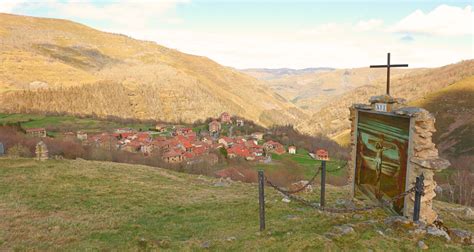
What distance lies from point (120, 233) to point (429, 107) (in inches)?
5658

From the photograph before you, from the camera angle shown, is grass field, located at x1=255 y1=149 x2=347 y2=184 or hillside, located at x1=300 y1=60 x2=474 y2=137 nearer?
grass field, located at x1=255 y1=149 x2=347 y2=184

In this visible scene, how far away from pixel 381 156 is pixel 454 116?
12594cm

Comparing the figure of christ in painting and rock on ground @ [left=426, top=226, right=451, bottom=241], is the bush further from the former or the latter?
rock on ground @ [left=426, top=226, right=451, bottom=241]

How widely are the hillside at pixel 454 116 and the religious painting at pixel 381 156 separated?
9871cm

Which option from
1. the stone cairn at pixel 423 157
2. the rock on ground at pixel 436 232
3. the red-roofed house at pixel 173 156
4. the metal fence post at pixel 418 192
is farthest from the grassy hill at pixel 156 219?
the red-roofed house at pixel 173 156

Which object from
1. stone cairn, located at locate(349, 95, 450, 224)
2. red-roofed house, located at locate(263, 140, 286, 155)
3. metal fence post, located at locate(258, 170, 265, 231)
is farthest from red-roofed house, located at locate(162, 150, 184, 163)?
stone cairn, located at locate(349, 95, 450, 224)

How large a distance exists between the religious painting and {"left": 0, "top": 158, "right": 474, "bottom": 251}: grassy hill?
1131 millimetres

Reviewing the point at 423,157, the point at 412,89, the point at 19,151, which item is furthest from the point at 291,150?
the point at 412,89

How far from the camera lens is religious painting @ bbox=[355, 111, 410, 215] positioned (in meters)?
11.9

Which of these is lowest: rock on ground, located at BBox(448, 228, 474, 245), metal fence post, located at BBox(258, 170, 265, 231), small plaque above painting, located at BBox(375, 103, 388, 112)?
rock on ground, located at BBox(448, 228, 474, 245)

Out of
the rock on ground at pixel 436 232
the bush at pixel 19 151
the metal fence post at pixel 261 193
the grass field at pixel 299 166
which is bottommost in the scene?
the grass field at pixel 299 166

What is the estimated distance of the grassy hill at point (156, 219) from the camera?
1040 cm

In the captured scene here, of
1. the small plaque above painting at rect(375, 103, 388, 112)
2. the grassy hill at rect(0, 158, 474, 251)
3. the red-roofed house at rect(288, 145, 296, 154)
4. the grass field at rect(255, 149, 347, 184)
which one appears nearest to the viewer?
the grassy hill at rect(0, 158, 474, 251)

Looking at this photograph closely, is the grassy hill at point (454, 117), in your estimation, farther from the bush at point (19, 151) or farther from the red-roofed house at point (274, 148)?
the bush at point (19, 151)
